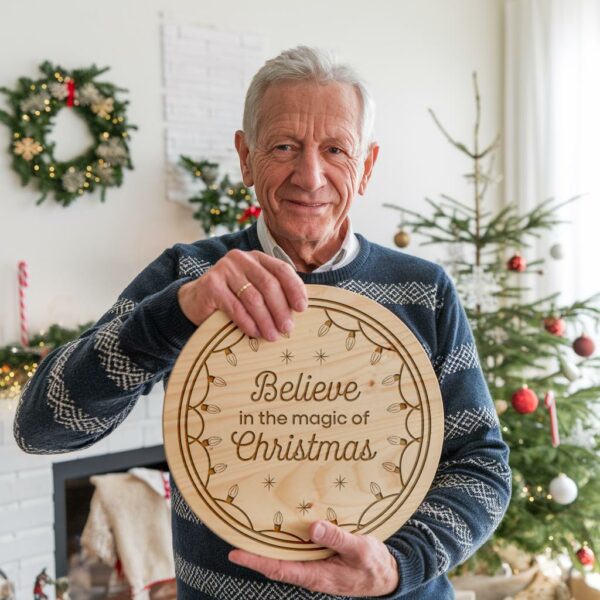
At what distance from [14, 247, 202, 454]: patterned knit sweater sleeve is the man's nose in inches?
10.6

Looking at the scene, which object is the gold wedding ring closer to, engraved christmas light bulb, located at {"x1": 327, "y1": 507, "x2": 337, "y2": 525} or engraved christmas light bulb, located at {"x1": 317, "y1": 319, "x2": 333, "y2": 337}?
engraved christmas light bulb, located at {"x1": 317, "y1": 319, "x2": 333, "y2": 337}

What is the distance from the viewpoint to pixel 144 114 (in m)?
3.07

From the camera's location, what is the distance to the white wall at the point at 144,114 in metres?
2.80

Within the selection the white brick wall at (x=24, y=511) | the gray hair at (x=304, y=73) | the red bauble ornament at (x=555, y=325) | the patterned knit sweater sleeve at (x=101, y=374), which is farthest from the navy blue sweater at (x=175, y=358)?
the red bauble ornament at (x=555, y=325)

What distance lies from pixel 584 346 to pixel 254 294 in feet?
Answer: 7.25

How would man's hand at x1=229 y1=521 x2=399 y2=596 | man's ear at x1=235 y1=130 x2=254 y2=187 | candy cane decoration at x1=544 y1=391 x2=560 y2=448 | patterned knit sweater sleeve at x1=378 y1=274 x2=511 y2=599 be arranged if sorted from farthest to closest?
1. candy cane decoration at x1=544 y1=391 x2=560 y2=448
2. man's ear at x1=235 y1=130 x2=254 y2=187
3. patterned knit sweater sleeve at x1=378 y1=274 x2=511 y2=599
4. man's hand at x1=229 y1=521 x2=399 y2=596

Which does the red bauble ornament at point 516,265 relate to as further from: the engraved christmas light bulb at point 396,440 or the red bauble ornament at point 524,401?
the engraved christmas light bulb at point 396,440

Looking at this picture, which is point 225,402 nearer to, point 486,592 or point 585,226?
point 486,592

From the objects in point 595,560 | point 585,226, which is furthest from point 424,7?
point 595,560

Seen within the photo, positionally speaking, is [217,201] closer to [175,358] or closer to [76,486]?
[76,486]

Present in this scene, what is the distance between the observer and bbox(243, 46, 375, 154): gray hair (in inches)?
44.3

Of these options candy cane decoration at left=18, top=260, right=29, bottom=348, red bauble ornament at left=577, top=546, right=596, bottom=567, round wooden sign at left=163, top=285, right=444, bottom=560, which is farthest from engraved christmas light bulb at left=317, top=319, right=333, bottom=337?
red bauble ornament at left=577, top=546, right=596, bottom=567

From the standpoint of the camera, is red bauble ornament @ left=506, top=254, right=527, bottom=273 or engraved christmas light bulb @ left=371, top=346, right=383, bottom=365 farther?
red bauble ornament @ left=506, top=254, right=527, bottom=273

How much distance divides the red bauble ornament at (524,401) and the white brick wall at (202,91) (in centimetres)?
148
